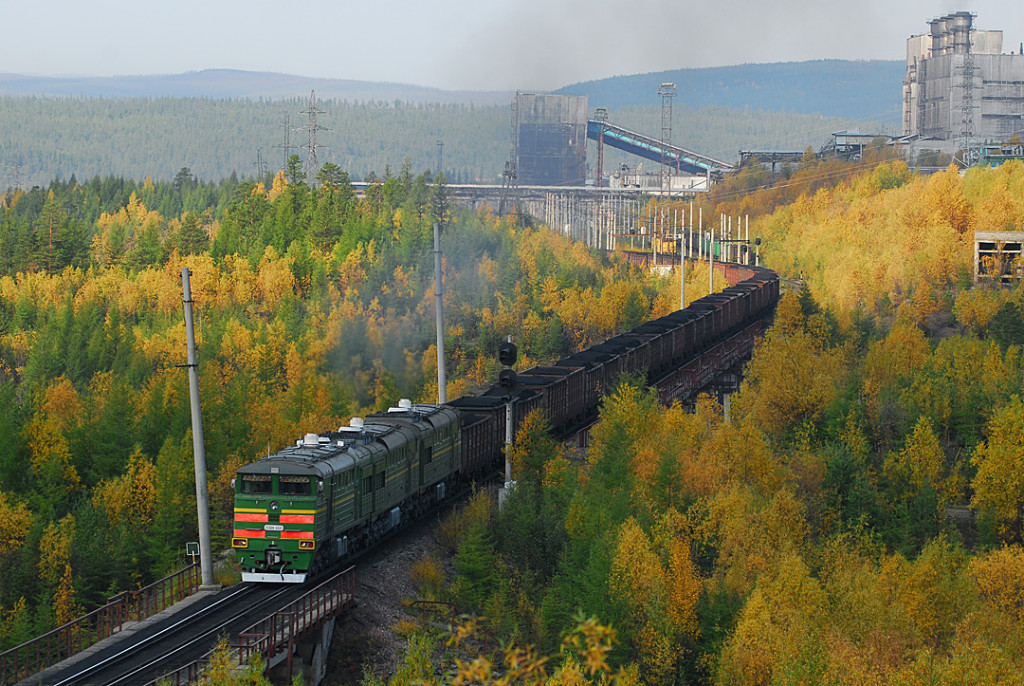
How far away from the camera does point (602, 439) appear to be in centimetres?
5269

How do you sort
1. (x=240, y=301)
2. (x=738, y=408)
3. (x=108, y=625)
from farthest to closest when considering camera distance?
(x=240, y=301) → (x=738, y=408) → (x=108, y=625)

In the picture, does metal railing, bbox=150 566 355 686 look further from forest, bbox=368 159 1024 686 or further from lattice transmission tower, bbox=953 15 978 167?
lattice transmission tower, bbox=953 15 978 167

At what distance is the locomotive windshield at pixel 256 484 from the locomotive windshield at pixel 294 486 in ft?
1.17

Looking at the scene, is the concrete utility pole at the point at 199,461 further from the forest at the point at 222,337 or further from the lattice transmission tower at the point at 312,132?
the lattice transmission tower at the point at 312,132

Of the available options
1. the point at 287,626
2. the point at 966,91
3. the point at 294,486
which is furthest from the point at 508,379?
the point at 966,91

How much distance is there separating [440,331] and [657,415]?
35.7 feet

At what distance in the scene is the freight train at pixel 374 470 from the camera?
1233 inches

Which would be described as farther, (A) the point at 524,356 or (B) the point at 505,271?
(B) the point at 505,271

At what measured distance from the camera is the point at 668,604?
38.6 metres

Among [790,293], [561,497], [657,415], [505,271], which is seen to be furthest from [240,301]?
[561,497]

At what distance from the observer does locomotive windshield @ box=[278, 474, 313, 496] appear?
31094 mm

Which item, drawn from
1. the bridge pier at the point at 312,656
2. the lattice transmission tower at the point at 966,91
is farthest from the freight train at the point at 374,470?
the lattice transmission tower at the point at 966,91

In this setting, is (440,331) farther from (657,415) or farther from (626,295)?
(626,295)

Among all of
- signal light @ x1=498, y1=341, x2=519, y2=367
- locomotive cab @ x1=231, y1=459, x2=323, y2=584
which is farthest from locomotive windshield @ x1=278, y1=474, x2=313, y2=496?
signal light @ x1=498, y1=341, x2=519, y2=367
